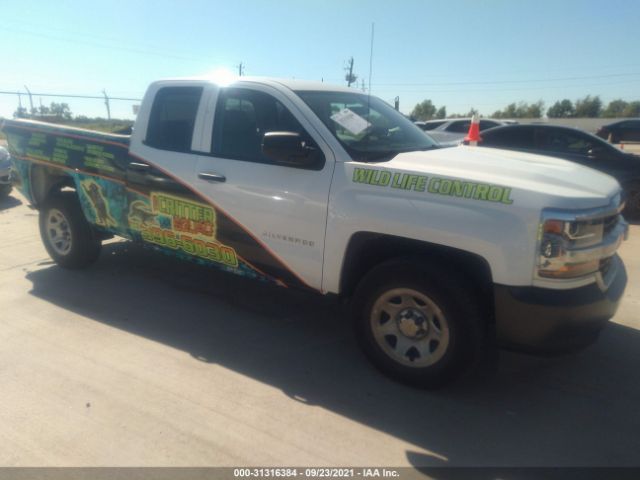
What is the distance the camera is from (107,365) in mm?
3520

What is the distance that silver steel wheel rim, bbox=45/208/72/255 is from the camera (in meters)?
5.27

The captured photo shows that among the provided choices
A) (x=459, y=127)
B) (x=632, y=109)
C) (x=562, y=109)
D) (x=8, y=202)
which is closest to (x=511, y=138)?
(x=459, y=127)

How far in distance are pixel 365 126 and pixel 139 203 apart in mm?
2145

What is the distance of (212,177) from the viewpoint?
3.88 m

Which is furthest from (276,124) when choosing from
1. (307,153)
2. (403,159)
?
(403,159)

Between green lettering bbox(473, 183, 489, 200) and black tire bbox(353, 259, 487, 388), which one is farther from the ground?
green lettering bbox(473, 183, 489, 200)

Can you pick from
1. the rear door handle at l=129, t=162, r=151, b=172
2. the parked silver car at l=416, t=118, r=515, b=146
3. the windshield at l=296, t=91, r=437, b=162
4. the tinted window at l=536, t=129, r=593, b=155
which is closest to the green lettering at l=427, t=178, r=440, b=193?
the windshield at l=296, t=91, r=437, b=162

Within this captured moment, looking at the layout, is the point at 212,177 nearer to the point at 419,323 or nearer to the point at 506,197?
the point at 419,323

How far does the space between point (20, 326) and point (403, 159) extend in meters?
3.33

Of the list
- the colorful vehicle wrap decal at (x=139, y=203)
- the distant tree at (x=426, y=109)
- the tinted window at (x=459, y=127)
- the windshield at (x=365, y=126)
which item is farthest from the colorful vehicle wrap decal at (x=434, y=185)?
the distant tree at (x=426, y=109)

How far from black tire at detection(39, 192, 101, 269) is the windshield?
2.86 m

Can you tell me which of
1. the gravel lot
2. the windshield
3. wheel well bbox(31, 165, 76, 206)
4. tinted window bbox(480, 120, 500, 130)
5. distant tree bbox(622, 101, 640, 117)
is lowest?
the gravel lot

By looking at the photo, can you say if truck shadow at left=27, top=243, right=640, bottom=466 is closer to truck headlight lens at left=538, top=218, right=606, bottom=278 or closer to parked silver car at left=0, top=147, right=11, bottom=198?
truck headlight lens at left=538, top=218, right=606, bottom=278

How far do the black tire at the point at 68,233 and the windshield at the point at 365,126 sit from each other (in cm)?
286
